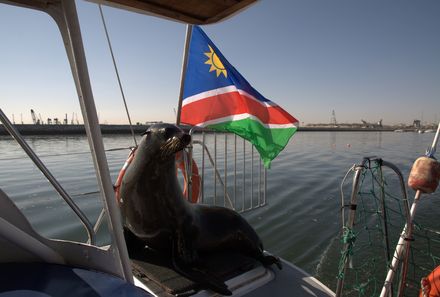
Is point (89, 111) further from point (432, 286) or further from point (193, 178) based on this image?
point (432, 286)

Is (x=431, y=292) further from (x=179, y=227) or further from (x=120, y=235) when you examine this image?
(x=120, y=235)

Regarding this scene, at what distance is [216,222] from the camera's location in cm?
262

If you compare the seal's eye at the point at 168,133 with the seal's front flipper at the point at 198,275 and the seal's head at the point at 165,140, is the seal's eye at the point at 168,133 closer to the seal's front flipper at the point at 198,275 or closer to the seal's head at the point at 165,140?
the seal's head at the point at 165,140

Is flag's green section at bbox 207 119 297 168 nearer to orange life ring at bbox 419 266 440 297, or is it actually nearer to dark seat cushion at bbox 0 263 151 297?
orange life ring at bbox 419 266 440 297

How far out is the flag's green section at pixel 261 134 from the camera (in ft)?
13.7

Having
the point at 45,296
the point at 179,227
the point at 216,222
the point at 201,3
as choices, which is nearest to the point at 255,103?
the point at 216,222

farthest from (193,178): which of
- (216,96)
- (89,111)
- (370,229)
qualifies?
(370,229)

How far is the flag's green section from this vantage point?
4164mm

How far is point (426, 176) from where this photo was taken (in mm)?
2170

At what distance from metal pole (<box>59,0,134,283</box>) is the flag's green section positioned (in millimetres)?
2835

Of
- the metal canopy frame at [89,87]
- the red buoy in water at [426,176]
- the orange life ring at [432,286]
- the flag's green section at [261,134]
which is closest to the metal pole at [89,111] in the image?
the metal canopy frame at [89,87]

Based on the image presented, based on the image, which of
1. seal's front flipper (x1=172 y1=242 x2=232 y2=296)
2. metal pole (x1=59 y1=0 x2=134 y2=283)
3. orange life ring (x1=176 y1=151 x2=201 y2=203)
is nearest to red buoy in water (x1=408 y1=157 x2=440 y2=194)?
seal's front flipper (x1=172 y1=242 x2=232 y2=296)

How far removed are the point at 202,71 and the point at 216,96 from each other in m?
0.41

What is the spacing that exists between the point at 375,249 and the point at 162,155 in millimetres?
4712
